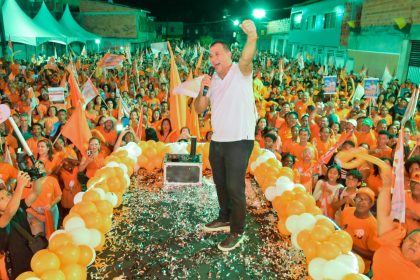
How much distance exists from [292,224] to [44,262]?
2.23 meters

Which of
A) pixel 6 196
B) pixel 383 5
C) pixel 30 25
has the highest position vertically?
pixel 383 5

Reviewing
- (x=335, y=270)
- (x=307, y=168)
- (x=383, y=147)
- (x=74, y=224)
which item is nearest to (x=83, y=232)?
(x=74, y=224)

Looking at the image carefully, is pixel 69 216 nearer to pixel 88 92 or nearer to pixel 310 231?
pixel 310 231

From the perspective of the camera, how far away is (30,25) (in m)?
17.8

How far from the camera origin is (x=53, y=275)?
9.01 feet

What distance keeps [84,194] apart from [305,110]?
725 centimetres

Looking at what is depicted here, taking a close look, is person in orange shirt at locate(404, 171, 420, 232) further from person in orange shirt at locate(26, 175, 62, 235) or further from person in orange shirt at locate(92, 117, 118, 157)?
person in orange shirt at locate(92, 117, 118, 157)

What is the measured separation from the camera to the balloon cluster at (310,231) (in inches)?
117

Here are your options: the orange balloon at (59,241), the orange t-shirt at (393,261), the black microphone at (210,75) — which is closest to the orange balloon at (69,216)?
the orange balloon at (59,241)

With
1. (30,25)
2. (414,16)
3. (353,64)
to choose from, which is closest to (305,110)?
(414,16)

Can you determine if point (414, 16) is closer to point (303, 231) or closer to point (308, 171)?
point (308, 171)

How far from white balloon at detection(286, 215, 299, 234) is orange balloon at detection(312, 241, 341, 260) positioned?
0.45 m

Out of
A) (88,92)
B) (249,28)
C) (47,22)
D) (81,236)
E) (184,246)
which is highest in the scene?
(47,22)

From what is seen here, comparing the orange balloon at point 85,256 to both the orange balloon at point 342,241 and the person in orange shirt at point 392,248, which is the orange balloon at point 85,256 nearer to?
the orange balloon at point 342,241
